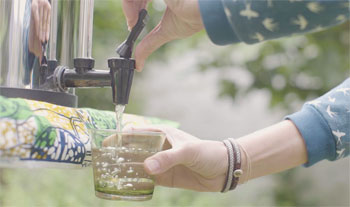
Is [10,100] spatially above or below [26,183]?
above

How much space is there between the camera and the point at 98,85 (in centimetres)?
87

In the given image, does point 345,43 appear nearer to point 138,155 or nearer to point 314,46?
point 314,46

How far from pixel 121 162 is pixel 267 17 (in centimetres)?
33

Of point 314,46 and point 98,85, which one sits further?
point 314,46

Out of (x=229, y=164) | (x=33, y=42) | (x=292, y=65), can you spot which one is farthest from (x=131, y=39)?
(x=292, y=65)

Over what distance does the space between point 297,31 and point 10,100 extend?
47 centimetres

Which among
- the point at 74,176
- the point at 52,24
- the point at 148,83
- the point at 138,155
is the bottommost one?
the point at 74,176

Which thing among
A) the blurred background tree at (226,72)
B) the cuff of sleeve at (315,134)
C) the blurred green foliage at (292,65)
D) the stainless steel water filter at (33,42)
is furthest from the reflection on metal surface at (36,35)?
the blurred green foliage at (292,65)

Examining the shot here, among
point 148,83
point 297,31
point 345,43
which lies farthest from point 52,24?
point 148,83

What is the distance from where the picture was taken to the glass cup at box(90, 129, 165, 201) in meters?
0.77

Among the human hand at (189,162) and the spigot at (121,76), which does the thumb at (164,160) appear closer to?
the human hand at (189,162)

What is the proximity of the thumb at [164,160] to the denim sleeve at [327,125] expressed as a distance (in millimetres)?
334

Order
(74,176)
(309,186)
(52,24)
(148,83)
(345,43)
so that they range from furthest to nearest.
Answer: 1. (148,83)
2. (309,186)
3. (74,176)
4. (345,43)
5. (52,24)

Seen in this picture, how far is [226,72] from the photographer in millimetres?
2836
